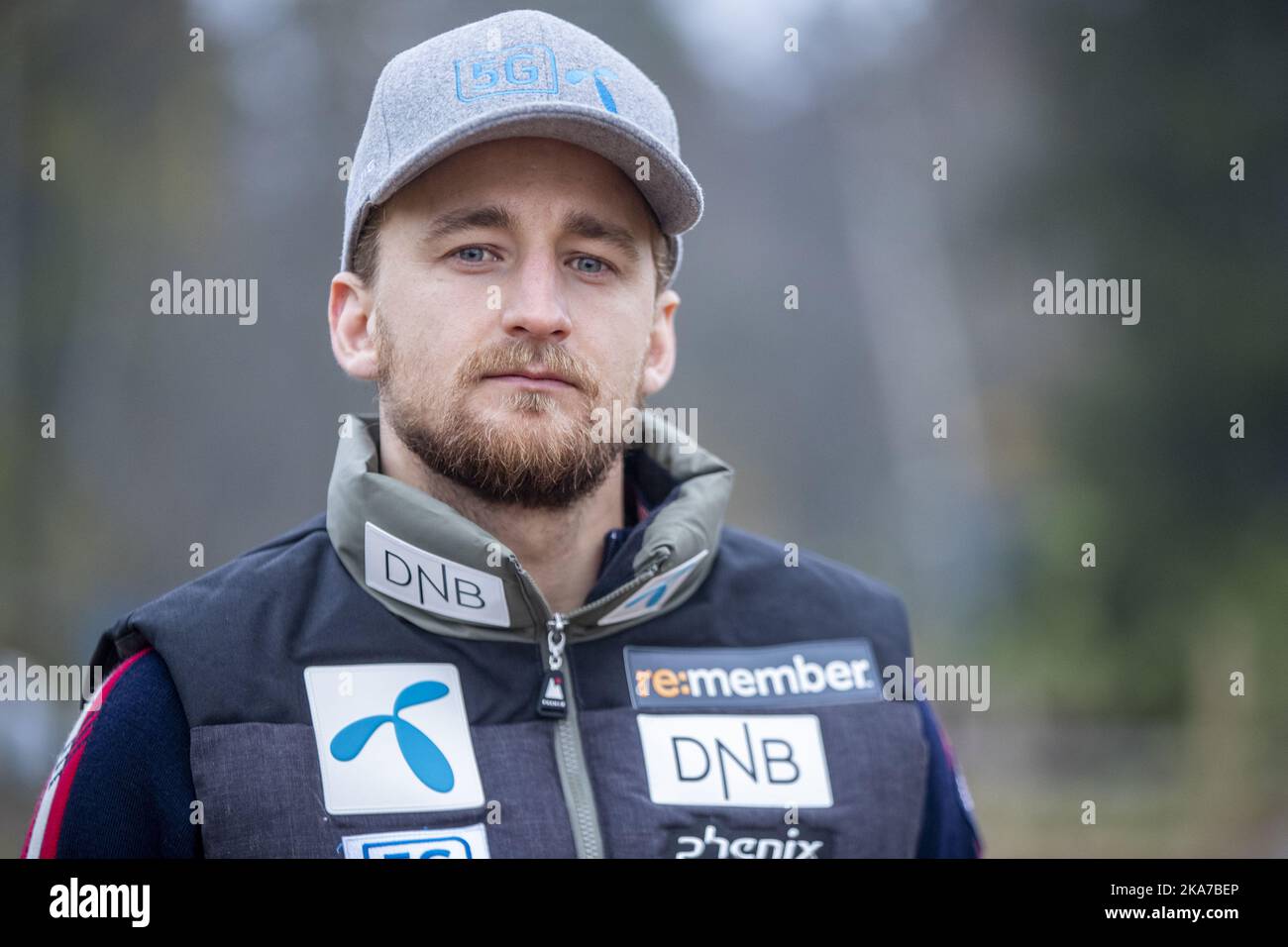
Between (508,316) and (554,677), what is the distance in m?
0.60

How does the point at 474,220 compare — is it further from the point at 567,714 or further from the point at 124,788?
the point at 124,788

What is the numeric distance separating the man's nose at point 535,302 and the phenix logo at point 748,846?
2.83 feet

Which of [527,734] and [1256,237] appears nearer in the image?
[527,734]

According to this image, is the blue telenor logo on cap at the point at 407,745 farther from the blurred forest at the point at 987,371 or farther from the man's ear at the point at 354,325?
the blurred forest at the point at 987,371

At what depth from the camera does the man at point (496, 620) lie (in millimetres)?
1832

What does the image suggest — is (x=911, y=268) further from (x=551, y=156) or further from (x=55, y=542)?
(x=551, y=156)

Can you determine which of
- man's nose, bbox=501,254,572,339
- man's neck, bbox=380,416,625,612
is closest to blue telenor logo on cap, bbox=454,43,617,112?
man's nose, bbox=501,254,572,339

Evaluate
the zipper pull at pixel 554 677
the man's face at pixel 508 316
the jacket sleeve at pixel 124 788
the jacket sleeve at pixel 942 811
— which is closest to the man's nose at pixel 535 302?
the man's face at pixel 508 316

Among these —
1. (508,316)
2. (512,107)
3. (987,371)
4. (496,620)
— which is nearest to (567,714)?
(496,620)

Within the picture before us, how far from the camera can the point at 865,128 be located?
15711 millimetres

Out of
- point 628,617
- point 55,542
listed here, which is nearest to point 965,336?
point 55,542

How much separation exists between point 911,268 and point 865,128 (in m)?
2.00

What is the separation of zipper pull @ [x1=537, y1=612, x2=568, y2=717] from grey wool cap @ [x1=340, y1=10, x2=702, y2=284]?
2.58 feet

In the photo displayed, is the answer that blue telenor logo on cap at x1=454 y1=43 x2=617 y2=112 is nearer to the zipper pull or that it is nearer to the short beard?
the short beard
